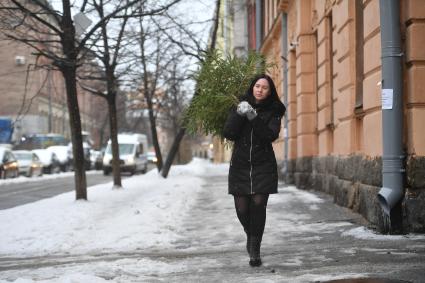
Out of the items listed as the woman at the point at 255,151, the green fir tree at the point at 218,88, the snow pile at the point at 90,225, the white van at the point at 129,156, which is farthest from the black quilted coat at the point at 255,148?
the white van at the point at 129,156

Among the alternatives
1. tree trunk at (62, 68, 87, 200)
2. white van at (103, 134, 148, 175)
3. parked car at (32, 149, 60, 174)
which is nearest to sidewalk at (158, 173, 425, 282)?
tree trunk at (62, 68, 87, 200)

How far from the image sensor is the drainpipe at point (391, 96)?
7441mm

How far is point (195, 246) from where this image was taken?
7.89 m

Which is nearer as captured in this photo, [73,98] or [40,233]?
[40,233]

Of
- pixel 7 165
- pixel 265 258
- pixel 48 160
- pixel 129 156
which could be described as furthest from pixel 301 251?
pixel 48 160

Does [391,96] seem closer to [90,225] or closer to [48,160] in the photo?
[90,225]

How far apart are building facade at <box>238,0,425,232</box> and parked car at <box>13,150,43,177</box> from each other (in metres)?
22.0

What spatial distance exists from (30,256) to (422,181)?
4907 mm

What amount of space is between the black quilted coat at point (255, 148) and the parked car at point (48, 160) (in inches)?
1474

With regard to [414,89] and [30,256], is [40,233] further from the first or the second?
[414,89]

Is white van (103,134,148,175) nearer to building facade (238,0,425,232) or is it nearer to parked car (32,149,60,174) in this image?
parked car (32,149,60,174)

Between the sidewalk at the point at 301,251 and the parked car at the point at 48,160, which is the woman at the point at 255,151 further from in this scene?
the parked car at the point at 48,160

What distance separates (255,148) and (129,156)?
113ft

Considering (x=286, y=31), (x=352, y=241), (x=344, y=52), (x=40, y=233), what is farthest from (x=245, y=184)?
(x=286, y=31)
